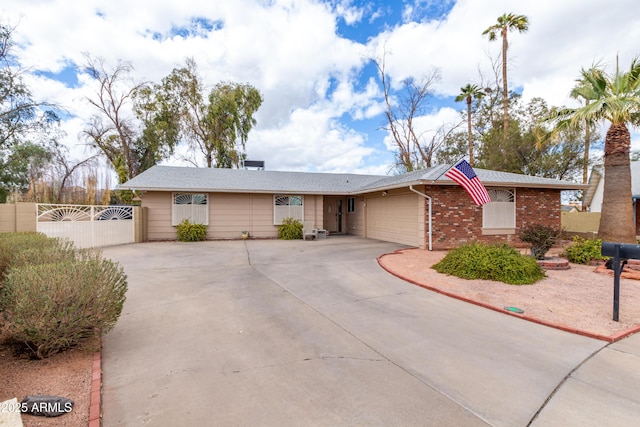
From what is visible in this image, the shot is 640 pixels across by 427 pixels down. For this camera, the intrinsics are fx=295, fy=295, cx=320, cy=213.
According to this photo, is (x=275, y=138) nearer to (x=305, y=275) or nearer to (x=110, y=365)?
(x=305, y=275)

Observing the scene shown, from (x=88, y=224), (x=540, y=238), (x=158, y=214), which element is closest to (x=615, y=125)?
(x=540, y=238)

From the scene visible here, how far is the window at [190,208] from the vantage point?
534 inches

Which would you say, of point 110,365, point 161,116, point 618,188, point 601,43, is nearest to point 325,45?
point 601,43

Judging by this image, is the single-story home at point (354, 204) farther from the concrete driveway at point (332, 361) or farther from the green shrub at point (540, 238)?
the concrete driveway at point (332, 361)

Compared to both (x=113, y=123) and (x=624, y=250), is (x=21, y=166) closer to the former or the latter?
(x=113, y=123)

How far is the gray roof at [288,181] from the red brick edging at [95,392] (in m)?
9.39

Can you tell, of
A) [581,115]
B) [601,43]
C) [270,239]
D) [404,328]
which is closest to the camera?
[404,328]

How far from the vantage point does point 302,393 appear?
2.48 m

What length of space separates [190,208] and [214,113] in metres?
12.8

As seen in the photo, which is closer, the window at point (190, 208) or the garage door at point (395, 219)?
the garage door at point (395, 219)

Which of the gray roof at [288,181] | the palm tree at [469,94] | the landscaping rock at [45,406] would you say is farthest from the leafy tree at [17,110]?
the palm tree at [469,94]

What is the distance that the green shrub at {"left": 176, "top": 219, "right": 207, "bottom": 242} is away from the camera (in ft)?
43.3

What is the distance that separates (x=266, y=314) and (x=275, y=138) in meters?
19.4

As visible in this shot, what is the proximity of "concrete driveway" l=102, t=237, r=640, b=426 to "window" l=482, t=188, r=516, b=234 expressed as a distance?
7413 millimetres
